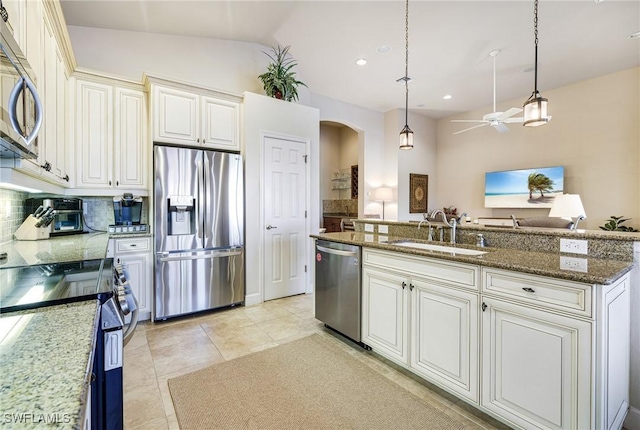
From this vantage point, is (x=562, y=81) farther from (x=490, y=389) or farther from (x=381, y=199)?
(x=490, y=389)

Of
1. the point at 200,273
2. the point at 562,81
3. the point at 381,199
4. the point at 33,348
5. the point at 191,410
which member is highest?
the point at 562,81

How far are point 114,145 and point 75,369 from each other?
10.8 feet

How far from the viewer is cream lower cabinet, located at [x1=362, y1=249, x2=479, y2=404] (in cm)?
175

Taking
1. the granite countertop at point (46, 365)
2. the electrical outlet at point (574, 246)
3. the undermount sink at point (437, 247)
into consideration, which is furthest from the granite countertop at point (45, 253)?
the electrical outlet at point (574, 246)

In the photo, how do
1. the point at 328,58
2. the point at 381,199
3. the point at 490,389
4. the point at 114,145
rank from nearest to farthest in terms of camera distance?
the point at 490,389, the point at 114,145, the point at 328,58, the point at 381,199

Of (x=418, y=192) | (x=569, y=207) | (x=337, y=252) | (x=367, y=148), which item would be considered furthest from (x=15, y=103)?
(x=418, y=192)

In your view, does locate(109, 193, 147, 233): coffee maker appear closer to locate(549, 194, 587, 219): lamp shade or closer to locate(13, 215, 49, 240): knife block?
locate(13, 215, 49, 240): knife block

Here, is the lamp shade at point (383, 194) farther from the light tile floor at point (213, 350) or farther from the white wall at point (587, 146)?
the light tile floor at point (213, 350)

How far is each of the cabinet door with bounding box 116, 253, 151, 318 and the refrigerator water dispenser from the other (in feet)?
1.28

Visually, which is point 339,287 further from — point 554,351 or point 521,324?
point 554,351


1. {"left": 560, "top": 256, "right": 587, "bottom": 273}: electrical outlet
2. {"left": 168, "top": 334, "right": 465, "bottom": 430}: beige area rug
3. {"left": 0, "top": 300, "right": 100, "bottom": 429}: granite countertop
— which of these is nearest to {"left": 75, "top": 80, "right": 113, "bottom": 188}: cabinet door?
{"left": 168, "top": 334, "right": 465, "bottom": 430}: beige area rug

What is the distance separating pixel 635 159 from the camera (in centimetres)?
452

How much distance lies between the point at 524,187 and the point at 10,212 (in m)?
7.21

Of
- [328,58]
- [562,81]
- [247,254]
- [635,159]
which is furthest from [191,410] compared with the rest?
[562,81]
